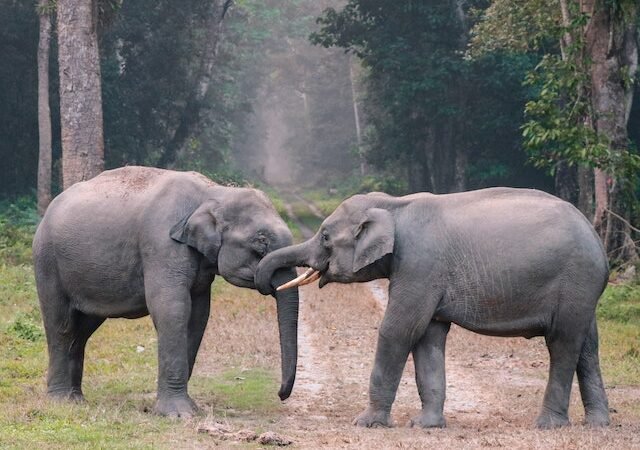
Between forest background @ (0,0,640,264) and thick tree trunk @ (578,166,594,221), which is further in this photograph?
forest background @ (0,0,640,264)

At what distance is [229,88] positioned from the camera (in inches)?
2315

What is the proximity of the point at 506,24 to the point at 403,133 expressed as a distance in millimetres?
13050

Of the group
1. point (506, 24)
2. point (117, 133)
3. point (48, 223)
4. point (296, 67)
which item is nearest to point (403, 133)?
point (117, 133)

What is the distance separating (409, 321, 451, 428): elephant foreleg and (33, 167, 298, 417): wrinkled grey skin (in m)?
1.10

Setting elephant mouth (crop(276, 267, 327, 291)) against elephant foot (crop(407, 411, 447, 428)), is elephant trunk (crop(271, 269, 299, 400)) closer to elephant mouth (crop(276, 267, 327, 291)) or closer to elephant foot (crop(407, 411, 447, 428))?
elephant mouth (crop(276, 267, 327, 291))

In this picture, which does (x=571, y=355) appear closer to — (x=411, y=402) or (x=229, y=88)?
(x=411, y=402)

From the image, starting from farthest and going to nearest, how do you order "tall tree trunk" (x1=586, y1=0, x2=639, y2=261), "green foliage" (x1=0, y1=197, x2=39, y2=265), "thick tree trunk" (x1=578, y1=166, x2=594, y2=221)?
"thick tree trunk" (x1=578, y1=166, x2=594, y2=221) < "green foliage" (x1=0, y1=197, x2=39, y2=265) < "tall tree trunk" (x1=586, y1=0, x2=639, y2=261)

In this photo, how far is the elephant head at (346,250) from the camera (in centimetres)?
957

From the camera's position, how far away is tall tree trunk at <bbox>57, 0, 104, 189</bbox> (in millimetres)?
19906

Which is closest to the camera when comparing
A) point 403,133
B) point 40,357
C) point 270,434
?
point 270,434

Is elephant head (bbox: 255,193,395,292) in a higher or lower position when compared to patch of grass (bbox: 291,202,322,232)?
higher

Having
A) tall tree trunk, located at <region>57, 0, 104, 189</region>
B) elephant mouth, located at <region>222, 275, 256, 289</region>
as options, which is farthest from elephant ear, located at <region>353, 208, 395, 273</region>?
→ tall tree trunk, located at <region>57, 0, 104, 189</region>

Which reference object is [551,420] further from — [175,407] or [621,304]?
[621,304]

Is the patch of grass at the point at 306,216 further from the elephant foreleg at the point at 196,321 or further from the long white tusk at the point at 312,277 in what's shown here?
the long white tusk at the point at 312,277
